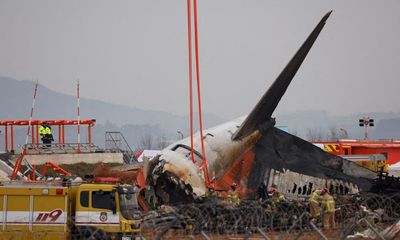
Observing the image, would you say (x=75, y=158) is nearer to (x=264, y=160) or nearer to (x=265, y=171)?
(x=264, y=160)

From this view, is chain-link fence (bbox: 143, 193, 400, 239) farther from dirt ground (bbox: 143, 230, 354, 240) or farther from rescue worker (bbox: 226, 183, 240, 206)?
rescue worker (bbox: 226, 183, 240, 206)

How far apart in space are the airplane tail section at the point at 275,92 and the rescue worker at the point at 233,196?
2769 millimetres

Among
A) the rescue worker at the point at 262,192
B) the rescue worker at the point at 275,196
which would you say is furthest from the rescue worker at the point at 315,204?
the rescue worker at the point at 262,192

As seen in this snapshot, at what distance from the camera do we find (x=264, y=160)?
2998 centimetres

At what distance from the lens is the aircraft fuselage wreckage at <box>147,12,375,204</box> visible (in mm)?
28656

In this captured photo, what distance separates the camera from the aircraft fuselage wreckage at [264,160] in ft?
94.0

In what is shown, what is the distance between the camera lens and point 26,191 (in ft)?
68.5

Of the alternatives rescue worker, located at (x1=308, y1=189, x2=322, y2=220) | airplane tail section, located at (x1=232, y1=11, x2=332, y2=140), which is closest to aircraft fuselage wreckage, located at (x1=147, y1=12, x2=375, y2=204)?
airplane tail section, located at (x1=232, y1=11, x2=332, y2=140)

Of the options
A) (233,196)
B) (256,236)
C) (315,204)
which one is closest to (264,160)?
(233,196)

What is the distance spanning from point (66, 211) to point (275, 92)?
11067 millimetres

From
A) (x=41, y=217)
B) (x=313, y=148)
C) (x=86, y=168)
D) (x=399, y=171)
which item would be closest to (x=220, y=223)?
(x=41, y=217)

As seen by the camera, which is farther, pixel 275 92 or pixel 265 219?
pixel 275 92

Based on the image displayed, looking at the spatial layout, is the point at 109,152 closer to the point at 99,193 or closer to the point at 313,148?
the point at 313,148

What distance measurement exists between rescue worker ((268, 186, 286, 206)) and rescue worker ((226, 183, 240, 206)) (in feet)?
4.12
